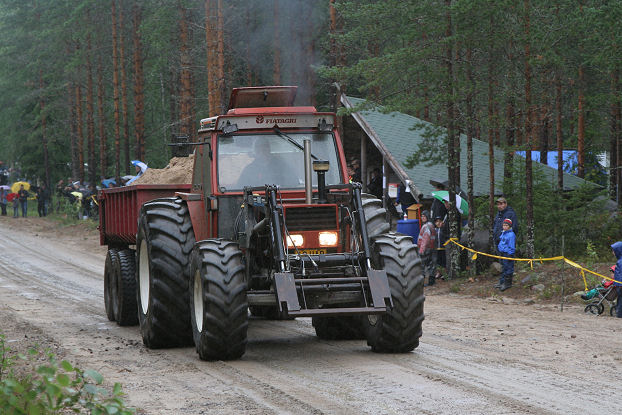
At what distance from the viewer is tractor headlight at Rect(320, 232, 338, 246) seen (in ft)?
31.6

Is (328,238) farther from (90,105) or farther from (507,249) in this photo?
(90,105)

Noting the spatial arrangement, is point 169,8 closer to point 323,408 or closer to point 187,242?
point 187,242

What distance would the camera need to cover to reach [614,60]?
18156 millimetres

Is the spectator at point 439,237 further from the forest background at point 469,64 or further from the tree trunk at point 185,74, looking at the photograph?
the tree trunk at point 185,74

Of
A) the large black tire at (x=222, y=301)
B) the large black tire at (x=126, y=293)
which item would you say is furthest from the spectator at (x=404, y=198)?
the large black tire at (x=222, y=301)

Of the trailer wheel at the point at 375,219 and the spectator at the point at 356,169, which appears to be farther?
the spectator at the point at 356,169

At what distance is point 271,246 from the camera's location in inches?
373

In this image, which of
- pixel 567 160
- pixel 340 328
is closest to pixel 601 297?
pixel 340 328

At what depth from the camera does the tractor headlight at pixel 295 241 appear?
31.1ft

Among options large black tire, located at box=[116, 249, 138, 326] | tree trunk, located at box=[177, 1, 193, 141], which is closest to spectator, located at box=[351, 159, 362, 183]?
tree trunk, located at box=[177, 1, 193, 141]

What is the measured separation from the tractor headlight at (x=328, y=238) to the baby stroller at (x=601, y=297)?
6366 millimetres

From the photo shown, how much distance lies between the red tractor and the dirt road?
0.42 meters

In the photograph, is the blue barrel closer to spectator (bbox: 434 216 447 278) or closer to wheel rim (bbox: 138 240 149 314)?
spectator (bbox: 434 216 447 278)

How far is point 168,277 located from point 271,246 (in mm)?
1538
